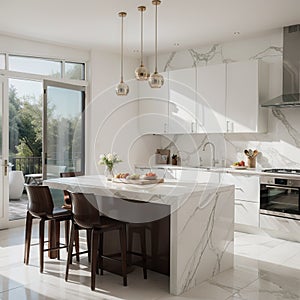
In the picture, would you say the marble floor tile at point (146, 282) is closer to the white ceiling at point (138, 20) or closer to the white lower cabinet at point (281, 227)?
the white lower cabinet at point (281, 227)

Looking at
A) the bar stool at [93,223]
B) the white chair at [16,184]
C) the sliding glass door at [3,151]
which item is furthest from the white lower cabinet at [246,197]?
the white chair at [16,184]

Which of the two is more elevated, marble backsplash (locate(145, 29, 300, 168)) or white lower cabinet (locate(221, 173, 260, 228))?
marble backsplash (locate(145, 29, 300, 168))

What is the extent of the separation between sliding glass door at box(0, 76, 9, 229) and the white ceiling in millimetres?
899

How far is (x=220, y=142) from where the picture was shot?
6.48m

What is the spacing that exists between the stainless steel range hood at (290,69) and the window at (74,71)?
3147mm

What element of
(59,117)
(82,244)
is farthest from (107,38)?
(82,244)

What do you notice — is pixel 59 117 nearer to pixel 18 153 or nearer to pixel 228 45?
pixel 18 153

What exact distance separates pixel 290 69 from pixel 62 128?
11.8 feet

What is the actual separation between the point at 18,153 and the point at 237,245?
155 inches

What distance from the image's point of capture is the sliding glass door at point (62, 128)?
20.4 ft

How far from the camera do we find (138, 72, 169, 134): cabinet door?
271 inches

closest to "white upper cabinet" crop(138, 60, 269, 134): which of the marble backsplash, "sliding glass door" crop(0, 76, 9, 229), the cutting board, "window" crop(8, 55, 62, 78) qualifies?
the marble backsplash

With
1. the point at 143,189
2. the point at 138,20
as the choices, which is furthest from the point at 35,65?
the point at 143,189

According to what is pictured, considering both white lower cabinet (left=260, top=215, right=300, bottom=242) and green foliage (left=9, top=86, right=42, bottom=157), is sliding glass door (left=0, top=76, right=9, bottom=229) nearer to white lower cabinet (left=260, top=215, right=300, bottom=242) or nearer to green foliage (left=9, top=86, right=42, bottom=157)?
green foliage (left=9, top=86, right=42, bottom=157)
